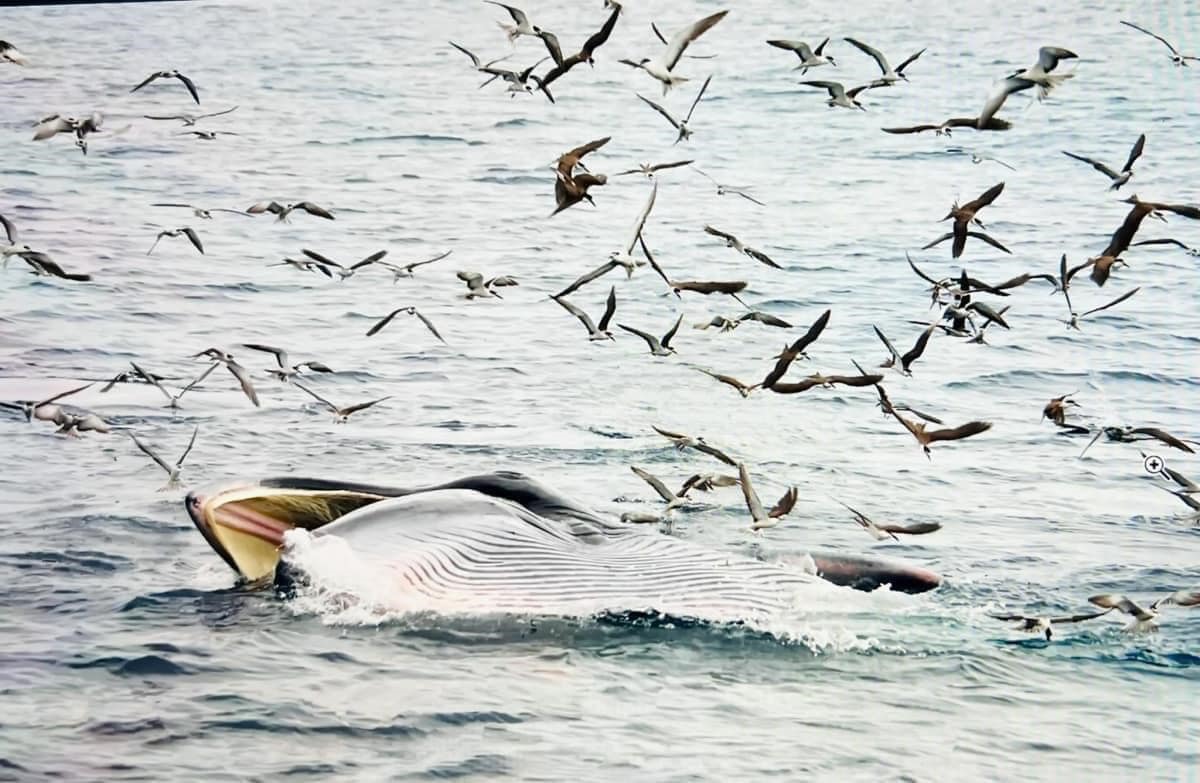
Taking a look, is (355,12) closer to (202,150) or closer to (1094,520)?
(202,150)

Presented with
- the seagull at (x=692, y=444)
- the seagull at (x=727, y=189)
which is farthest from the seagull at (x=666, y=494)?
the seagull at (x=727, y=189)

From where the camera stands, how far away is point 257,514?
8.63m

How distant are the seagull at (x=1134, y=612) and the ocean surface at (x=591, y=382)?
3.9 inches

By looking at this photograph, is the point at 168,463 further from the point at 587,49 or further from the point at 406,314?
the point at 587,49

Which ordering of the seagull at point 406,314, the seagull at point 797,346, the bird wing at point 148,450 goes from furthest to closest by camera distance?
1. the seagull at point 406,314
2. the bird wing at point 148,450
3. the seagull at point 797,346

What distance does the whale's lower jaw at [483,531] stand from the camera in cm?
851

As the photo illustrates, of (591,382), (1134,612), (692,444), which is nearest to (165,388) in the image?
(591,382)

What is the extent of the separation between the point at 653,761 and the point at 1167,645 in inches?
107

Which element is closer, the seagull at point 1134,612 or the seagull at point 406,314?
the seagull at point 1134,612

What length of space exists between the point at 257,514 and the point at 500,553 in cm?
124

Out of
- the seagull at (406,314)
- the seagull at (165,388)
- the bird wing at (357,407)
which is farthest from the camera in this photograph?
the seagull at (165,388)

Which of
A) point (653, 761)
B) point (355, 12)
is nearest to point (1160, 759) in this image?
point (653, 761)

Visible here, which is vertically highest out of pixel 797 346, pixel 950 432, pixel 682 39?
pixel 682 39

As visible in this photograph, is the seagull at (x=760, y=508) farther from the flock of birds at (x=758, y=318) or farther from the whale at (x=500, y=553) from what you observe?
the whale at (x=500, y=553)
